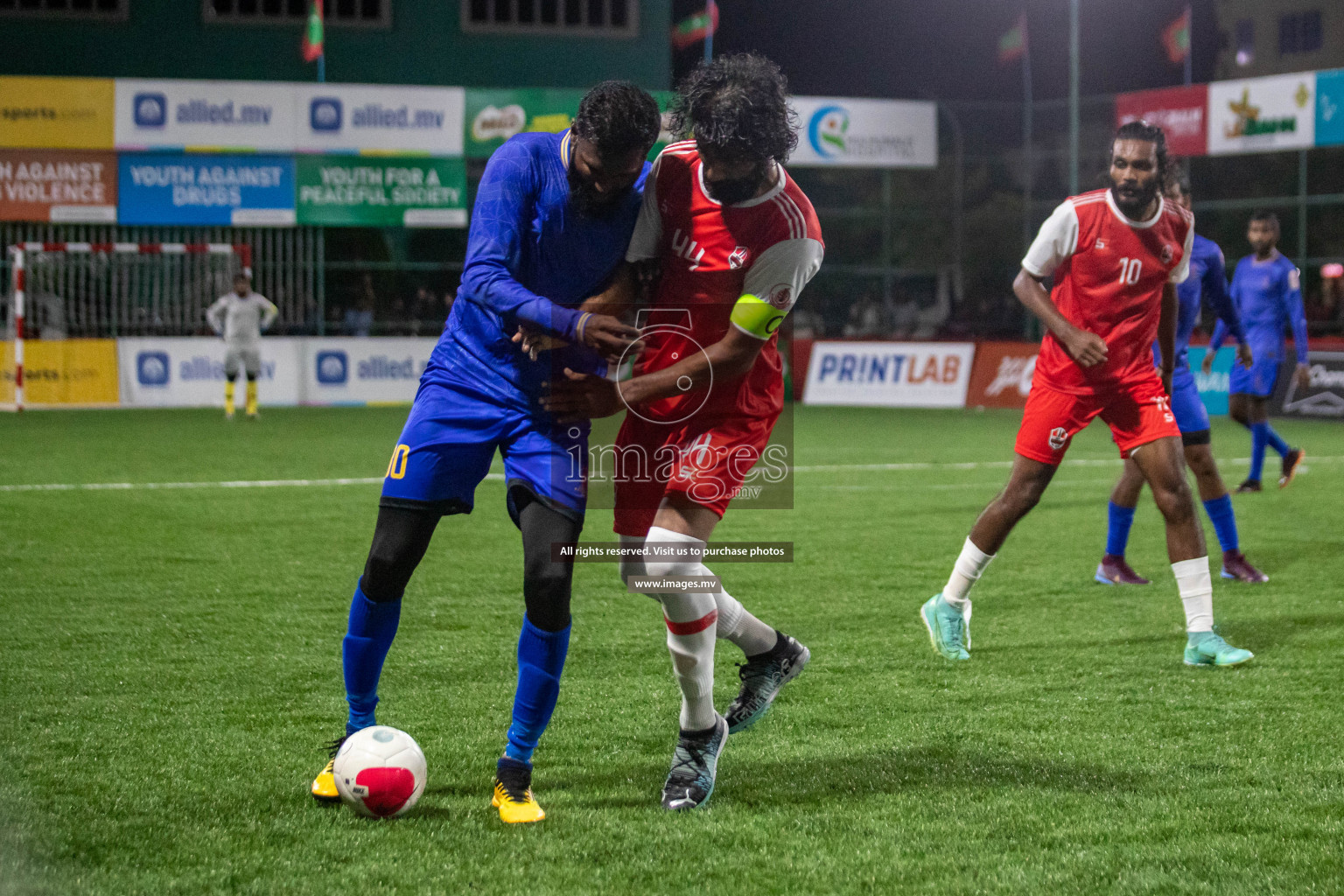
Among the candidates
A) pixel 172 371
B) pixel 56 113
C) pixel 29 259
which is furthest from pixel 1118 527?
pixel 56 113

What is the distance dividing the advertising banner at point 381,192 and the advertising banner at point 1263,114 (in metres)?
12.9

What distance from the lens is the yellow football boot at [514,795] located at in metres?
3.61

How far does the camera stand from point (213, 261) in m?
22.4

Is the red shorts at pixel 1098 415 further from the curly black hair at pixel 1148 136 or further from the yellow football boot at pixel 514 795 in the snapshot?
the yellow football boot at pixel 514 795

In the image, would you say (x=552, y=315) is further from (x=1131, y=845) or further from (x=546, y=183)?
(x=1131, y=845)

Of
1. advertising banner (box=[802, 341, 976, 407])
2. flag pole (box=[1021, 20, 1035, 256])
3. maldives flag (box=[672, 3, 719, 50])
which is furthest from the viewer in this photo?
flag pole (box=[1021, 20, 1035, 256])

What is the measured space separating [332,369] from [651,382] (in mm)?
19619

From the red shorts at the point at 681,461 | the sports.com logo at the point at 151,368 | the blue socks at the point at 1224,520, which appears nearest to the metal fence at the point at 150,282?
the sports.com logo at the point at 151,368

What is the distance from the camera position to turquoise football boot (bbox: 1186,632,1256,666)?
546 centimetres

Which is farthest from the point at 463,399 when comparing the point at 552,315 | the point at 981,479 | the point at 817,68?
the point at 817,68

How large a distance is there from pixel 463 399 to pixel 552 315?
0.44 meters

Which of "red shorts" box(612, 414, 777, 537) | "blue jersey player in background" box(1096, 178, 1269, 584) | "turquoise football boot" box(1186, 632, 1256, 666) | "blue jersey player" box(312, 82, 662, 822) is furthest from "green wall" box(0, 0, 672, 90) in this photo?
"blue jersey player" box(312, 82, 662, 822)

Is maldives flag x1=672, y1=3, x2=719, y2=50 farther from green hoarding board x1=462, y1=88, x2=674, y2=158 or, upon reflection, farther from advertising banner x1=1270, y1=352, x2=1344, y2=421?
advertising banner x1=1270, y1=352, x2=1344, y2=421

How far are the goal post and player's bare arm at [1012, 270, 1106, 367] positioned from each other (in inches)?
614
